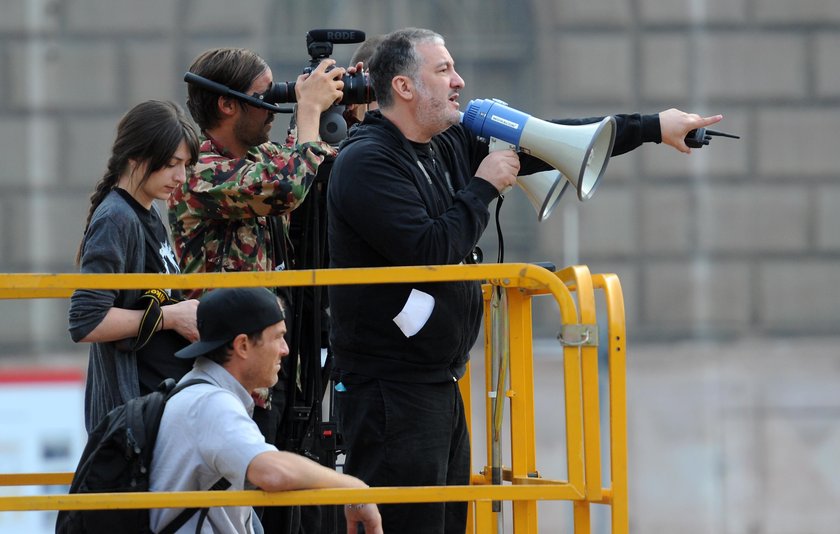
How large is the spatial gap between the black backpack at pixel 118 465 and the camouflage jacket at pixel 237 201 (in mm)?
968

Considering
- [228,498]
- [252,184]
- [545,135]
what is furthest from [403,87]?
[228,498]

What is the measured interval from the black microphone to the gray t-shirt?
1546 millimetres

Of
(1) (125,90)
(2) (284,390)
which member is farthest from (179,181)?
(1) (125,90)

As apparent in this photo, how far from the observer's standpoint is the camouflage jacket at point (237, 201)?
12.4ft

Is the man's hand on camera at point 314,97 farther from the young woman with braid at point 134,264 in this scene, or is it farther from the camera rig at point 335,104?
the young woman with braid at point 134,264

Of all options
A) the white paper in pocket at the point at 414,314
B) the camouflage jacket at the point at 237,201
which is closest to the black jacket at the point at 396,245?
the white paper in pocket at the point at 414,314

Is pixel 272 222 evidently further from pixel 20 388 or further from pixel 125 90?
pixel 125 90

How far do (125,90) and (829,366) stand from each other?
6157mm

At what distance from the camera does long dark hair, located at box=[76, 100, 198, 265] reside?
3641 mm

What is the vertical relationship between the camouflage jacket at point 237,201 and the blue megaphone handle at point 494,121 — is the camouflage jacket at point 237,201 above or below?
below

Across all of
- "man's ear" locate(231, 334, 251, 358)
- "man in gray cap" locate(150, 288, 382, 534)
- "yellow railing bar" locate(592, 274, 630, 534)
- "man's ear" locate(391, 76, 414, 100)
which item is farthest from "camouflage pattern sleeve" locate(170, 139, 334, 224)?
"yellow railing bar" locate(592, 274, 630, 534)

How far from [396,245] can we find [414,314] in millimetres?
183

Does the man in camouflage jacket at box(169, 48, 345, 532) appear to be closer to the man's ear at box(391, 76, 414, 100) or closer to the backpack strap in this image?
the man's ear at box(391, 76, 414, 100)

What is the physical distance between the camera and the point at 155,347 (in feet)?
11.9
